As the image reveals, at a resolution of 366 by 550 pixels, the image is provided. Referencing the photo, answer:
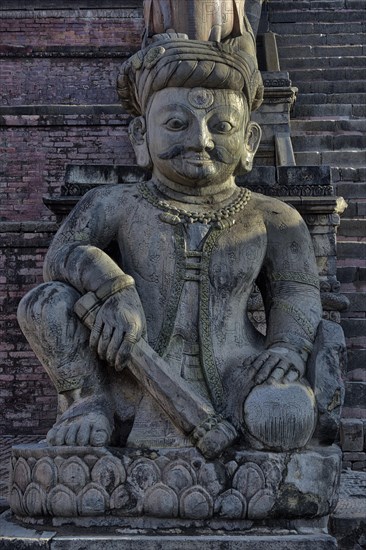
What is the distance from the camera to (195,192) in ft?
13.1

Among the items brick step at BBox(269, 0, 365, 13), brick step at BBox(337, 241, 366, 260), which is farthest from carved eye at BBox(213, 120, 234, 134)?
brick step at BBox(269, 0, 365, 13)

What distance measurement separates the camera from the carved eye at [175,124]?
386 centimetres

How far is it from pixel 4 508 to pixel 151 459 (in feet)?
3.79

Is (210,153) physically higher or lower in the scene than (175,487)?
higher

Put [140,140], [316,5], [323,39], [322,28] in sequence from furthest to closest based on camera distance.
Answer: [316,5], [322,28], [323,39], [140,140]

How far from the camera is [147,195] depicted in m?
3.98

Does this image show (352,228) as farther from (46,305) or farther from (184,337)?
(46,305)

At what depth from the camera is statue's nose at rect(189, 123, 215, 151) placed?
12.5 ft

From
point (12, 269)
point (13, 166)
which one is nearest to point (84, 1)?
point (13, 166)

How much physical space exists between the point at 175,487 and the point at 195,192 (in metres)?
1.35

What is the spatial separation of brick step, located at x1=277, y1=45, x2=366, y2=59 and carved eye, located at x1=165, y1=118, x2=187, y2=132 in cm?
767

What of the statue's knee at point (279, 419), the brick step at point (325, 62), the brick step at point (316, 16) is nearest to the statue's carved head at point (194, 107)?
the statue's knee at point (279, 419)

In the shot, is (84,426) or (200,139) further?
(200,139)

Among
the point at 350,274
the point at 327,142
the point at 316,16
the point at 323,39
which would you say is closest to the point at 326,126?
the point at 327,142
